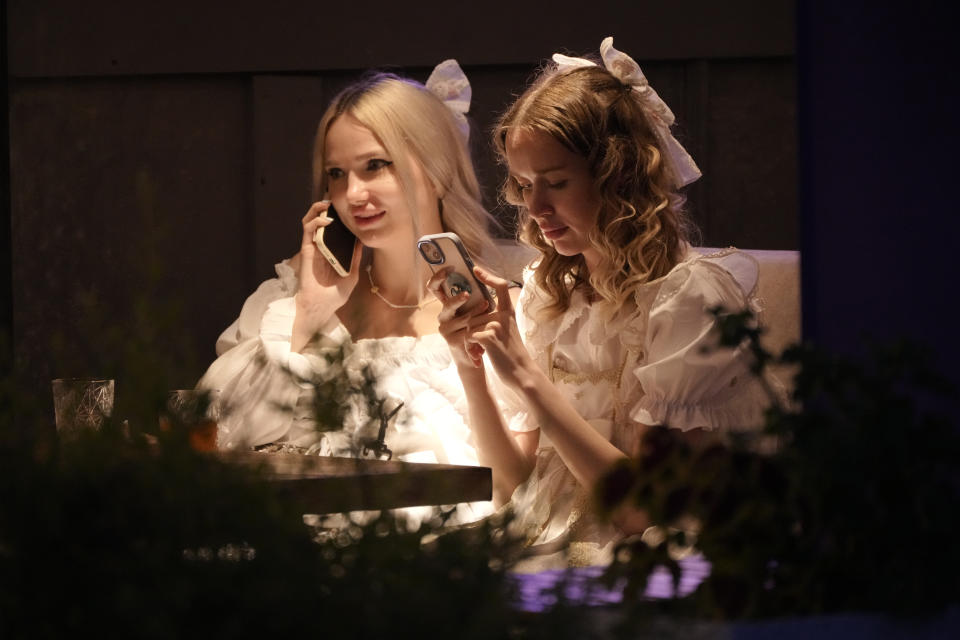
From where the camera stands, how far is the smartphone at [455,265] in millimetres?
2672

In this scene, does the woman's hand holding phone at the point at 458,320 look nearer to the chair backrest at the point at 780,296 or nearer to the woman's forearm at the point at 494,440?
the woman's forearm at the point at 494,440

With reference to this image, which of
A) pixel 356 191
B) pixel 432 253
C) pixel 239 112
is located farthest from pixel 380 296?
pixel 239 112

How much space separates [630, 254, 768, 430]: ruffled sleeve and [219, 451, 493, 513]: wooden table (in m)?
0.58

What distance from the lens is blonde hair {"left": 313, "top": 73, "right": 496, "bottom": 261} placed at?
3.47 meters

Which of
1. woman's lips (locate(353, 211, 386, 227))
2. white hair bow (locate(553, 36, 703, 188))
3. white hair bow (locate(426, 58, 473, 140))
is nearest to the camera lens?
white hair bow (locate(553, 36, 703, 188))

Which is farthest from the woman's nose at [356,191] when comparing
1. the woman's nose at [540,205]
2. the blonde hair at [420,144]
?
the woman's nose at [540,205]

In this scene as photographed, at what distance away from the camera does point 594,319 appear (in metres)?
2.71

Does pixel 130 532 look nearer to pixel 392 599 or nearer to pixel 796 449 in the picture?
pixel 392 599

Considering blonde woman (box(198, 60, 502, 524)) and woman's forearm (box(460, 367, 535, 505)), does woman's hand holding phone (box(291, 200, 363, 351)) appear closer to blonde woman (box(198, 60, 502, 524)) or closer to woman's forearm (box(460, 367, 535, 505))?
blonde woman (box(198, 60, 502, 524))

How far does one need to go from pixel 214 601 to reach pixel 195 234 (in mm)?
4489

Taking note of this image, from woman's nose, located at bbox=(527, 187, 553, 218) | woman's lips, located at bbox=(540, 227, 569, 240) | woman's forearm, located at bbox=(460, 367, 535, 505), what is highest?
woman's nose, located at bbox=(527, 187, 553, 218)

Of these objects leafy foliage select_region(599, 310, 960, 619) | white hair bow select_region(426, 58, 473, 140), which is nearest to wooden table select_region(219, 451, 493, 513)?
leafy foliage select_region(599, 310, 960, 619)

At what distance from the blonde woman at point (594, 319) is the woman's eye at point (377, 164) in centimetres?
64

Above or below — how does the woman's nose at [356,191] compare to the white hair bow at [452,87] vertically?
below
